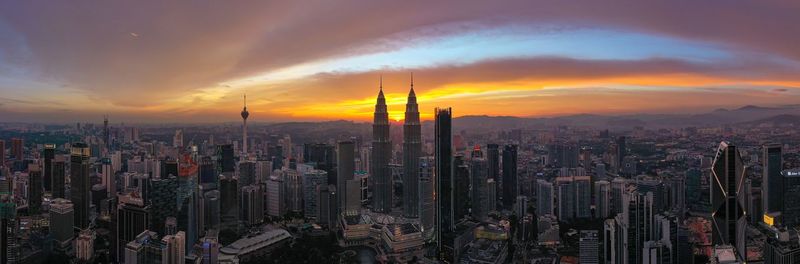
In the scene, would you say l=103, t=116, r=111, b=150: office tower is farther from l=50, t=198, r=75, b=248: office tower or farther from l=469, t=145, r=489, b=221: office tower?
l=469, t=145, r=489, b=221: office tower

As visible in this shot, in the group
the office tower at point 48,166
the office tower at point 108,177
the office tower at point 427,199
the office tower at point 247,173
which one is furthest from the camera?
the office tower at point 247,173

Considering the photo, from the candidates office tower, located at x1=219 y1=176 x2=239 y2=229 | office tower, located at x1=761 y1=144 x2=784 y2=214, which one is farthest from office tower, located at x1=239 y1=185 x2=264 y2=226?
office tower, located at x1=761 y1=144 x2=784 y2=214

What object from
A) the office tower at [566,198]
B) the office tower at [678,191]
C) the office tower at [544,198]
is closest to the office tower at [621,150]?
the office tower at [678,191]

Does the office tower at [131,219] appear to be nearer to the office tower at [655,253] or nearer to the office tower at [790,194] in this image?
the office tower at [655,253]

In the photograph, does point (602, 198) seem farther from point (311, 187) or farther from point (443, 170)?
point (311, 187)

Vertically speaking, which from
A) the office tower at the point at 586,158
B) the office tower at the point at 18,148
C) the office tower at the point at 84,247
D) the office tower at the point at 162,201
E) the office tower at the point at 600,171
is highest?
the office tower at the point at 18,148

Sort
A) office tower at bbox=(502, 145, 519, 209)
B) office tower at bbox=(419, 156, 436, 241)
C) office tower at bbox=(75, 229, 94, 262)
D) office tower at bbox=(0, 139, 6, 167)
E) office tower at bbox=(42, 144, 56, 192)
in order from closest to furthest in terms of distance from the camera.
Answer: office tower at bbox=(0, 139, 6, 167)
office tower at bbox=(75, 229, 94, 262)
office tower at bbox=(42, 144, 56, 192)
office tower at bbox=(419, 156, 436, 241)
office tower at bbox=(502, 145, 519, 209)
